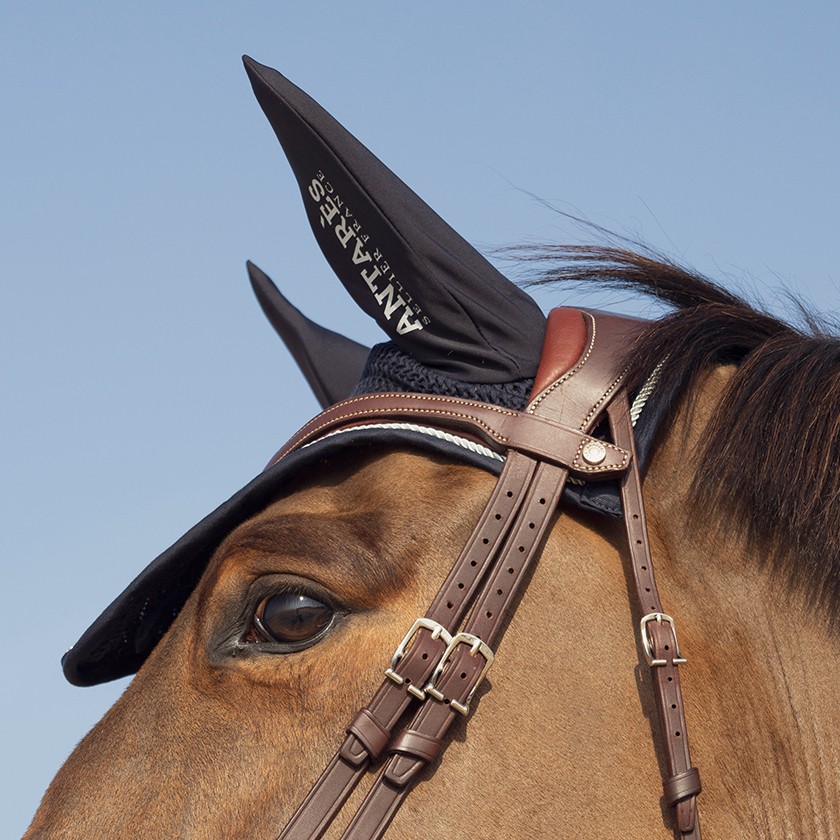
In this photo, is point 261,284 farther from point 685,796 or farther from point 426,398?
point 685,796

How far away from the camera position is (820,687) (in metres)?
2.04

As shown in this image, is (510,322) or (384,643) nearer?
(384,643)

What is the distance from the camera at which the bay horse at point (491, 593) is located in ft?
6.41

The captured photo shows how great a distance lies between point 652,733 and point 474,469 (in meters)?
0.60

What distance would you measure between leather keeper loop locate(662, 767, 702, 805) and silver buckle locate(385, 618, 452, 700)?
0.45 meters

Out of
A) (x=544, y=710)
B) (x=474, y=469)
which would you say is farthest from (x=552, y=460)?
(x=544, y=710)

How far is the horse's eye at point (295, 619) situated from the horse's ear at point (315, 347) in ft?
5.10

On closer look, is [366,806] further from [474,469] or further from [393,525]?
[474,469]

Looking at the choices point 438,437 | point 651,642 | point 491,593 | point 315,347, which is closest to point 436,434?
point 438,437

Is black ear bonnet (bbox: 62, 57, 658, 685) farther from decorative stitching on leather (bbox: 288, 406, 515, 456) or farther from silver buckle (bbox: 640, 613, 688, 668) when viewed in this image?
silver buckle (bbox: 640, 613, 688, 668)

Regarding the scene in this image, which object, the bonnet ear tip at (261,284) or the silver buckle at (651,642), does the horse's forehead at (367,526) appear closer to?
the silver buckle at (651,642)

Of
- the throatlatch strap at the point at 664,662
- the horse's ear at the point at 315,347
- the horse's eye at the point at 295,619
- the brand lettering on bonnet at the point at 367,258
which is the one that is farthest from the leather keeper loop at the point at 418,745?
the horse's ear at the point at 315,347

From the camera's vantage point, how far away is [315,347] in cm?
371

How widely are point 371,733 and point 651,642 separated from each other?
524 millimetres
